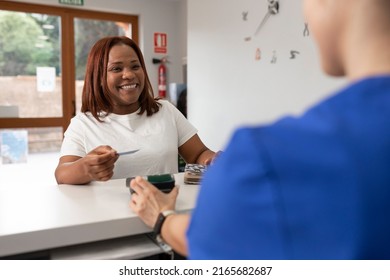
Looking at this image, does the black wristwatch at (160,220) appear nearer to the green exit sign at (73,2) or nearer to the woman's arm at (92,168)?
the woman's arm at (92,168)

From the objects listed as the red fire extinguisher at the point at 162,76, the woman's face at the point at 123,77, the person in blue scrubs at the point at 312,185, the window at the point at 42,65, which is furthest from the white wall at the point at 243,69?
the person in blue scrubs at the point at 312,185

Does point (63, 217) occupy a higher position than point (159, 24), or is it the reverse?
point (159, 24)

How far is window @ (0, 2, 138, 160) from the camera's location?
12.8 feet

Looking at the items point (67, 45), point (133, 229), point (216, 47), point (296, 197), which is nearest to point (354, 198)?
point (296, 197)

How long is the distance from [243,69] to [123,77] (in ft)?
4.68

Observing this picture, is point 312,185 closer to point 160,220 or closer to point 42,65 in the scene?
point 160,220

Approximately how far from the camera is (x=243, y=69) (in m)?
2.93

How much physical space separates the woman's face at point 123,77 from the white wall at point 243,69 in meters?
0.94

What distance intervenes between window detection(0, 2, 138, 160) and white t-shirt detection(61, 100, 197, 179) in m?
2.65

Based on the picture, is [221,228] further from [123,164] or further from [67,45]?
[67,45]

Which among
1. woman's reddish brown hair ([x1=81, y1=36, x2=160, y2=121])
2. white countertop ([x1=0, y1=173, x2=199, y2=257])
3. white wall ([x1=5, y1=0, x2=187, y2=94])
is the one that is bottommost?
white countertop ([x1=0, y1=173, x2=199, y2=257])

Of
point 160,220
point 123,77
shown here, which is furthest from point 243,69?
point 160,220

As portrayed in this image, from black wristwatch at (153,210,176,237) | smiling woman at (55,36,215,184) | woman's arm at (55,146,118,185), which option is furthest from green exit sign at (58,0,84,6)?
black wristwatch at (153,210,176,237)

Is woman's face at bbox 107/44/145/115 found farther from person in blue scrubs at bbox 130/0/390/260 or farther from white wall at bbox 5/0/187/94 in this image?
white wall at bbox 5/0/187/94
